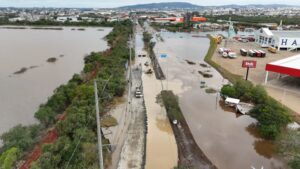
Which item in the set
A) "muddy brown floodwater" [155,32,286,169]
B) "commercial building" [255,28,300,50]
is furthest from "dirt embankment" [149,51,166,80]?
"commercial building" [255,28,300,50]

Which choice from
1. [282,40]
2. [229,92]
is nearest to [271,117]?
[229,92]

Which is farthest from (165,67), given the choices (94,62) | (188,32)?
(188,32)

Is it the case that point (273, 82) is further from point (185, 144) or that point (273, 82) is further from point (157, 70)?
point (185, 144)

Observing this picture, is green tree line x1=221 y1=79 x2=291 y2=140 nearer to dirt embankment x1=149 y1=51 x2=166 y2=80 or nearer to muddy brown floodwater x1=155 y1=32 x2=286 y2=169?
muddy brown floodwater x1=155 y1=32 x2=286 y2=169

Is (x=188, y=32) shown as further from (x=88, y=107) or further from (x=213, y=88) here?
(x=88, y=107)

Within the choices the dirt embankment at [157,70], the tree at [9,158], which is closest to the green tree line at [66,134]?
the tree at [9,158]

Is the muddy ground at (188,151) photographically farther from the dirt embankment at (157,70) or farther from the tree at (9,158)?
the dirt embankment at (157,70)
